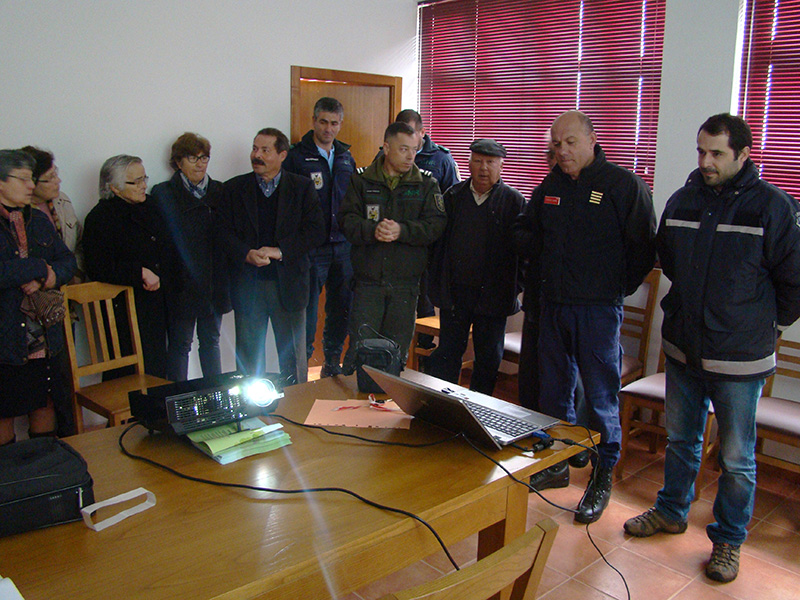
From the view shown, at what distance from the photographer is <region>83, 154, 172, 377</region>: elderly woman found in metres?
3.31

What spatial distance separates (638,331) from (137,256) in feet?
8.72

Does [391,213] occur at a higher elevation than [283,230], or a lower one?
higher

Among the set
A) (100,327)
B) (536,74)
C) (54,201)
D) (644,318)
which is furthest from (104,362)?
(536,74)

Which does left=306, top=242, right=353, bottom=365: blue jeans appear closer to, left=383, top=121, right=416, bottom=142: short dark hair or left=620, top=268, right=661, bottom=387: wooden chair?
left=383, top=121, right=416, bottom=142: short dark hair

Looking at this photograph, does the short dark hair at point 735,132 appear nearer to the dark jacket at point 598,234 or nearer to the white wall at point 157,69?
the dark jacket at point 598,234

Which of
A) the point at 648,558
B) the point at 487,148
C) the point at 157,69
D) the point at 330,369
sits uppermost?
the point at 157,69

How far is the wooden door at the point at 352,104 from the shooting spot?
4.57 metres

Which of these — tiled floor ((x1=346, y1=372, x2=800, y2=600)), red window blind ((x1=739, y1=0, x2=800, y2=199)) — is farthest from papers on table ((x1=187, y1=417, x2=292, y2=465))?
red window blind ((x1=739, y1=0, x2=800, y2=199))

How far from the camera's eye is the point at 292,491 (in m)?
1.44

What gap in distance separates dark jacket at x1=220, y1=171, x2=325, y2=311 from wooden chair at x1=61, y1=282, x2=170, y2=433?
61 centimetres

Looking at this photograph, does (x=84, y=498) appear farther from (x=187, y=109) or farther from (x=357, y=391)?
(x=187, y=109)

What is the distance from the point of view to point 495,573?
3.29 ft

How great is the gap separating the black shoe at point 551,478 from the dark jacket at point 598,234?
77 cm

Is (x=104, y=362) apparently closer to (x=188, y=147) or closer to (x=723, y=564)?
(x=188, y=147)
